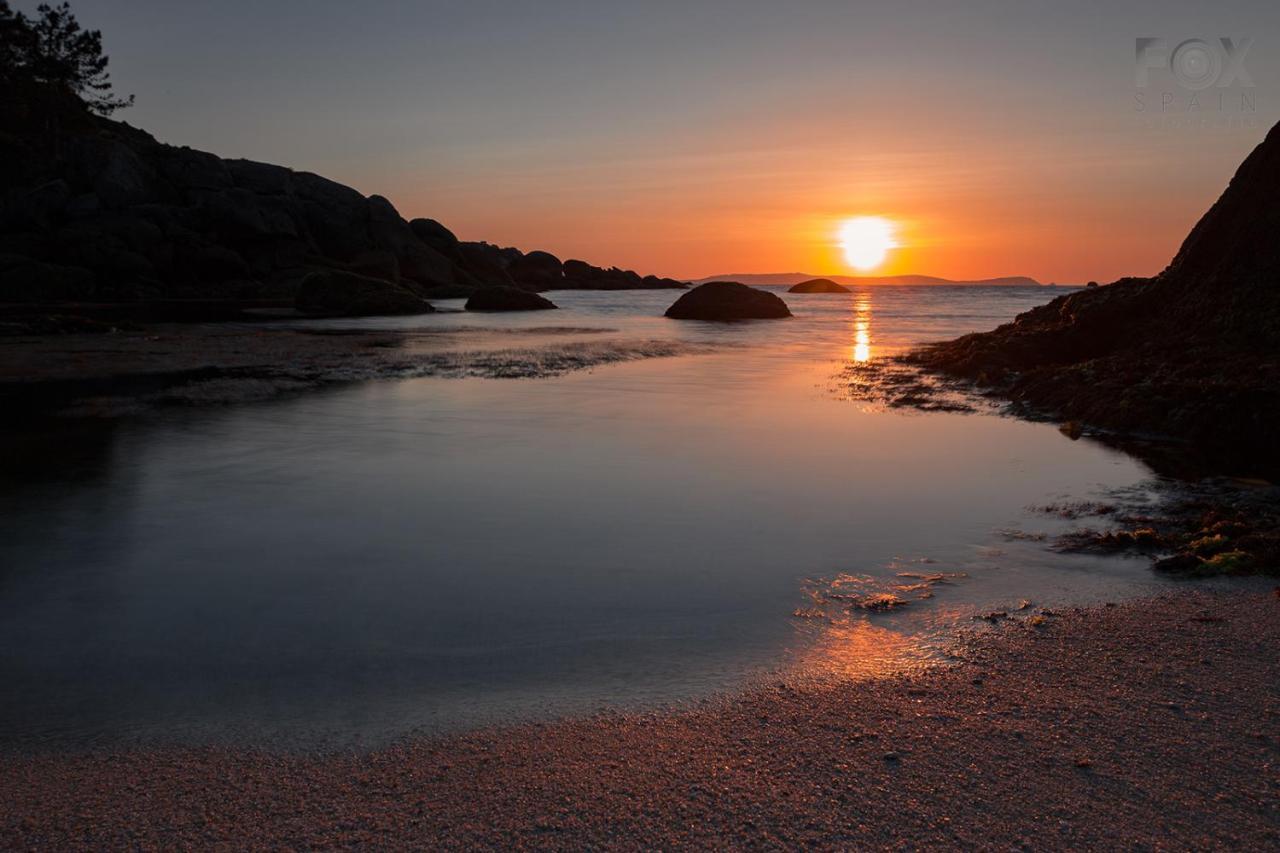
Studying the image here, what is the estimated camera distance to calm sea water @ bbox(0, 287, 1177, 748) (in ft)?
12.0

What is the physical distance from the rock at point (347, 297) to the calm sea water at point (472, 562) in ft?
101

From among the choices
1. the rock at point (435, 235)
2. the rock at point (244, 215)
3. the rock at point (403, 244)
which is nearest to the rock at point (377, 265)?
the rock at point (403, 244)

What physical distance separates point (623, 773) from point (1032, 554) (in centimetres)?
389

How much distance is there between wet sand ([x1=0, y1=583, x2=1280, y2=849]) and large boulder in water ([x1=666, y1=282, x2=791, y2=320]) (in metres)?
40.1

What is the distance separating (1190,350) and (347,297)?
37715mm

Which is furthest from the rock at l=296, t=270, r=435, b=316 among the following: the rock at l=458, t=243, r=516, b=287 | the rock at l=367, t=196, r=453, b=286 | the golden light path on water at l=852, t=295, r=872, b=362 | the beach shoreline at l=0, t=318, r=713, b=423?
the rock at l=458, t=243, r=516, b=287

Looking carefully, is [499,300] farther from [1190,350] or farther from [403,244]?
[1190,350]

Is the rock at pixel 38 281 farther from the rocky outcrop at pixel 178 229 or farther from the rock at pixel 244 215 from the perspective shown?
the rock at pixel 244 215

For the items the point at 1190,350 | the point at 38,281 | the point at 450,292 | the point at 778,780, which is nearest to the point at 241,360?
the point at 1190,350

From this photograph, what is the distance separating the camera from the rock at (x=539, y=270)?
330ft

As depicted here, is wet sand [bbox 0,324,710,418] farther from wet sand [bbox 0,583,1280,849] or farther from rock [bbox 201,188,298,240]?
rock [bbox 201,188,298,240]

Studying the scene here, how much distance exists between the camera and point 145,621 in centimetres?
444

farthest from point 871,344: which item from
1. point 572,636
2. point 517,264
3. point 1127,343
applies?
point 517,264

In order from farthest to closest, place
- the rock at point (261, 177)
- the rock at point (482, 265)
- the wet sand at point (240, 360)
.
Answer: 1. the rock at point (482, 265)
2. the rock at point (261, 177)
3. the wet sand at point (240, 360)
